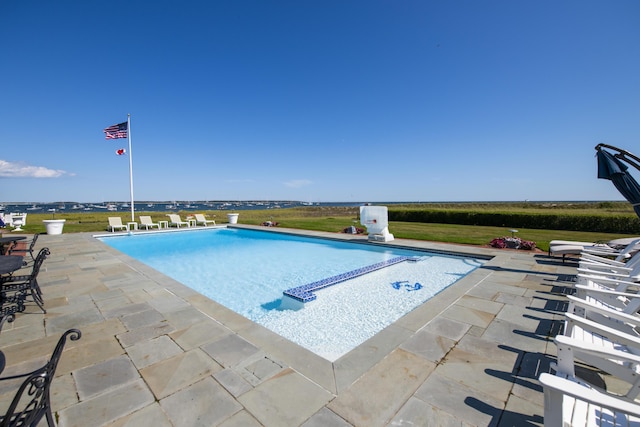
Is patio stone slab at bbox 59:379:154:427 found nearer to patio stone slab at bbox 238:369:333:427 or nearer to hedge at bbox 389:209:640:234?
patio stone slab at bbox 238:369:333:427

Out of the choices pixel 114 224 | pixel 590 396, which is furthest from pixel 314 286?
pixel 114 224

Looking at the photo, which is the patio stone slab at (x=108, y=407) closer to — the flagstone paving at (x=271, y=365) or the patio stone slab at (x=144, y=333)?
the flagstone paving at (x=271, y=365)

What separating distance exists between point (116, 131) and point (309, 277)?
15317 millimetres

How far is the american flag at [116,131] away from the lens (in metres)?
14.3

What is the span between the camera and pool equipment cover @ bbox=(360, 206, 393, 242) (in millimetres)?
10023

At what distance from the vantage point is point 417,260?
8031 millimetres

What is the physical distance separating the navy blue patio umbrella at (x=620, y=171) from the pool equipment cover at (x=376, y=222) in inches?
236

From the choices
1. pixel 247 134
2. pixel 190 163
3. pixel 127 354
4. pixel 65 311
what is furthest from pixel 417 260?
pixel 190 163

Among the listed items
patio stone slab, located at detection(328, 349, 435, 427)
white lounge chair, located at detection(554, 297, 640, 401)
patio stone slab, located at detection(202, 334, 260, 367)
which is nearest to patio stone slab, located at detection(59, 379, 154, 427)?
patio stone slab, located at detection(202, 334, 260, 367)

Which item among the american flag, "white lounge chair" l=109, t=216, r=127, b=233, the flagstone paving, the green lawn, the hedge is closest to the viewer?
the flagstone paving

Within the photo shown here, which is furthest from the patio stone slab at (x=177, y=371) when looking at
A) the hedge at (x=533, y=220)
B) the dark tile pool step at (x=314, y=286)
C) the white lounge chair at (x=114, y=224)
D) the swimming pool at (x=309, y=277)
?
the hedge at (x=533, y=220)

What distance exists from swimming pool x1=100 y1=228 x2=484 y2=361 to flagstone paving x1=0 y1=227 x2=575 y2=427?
962mm

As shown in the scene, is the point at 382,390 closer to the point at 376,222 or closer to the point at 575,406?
the point at 575,406

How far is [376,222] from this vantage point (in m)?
10.1
